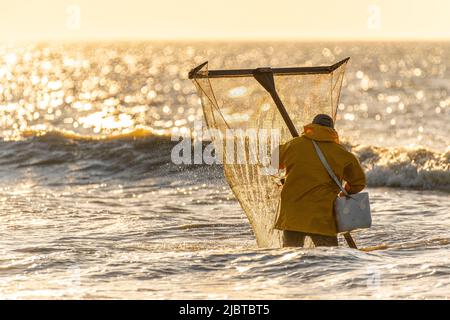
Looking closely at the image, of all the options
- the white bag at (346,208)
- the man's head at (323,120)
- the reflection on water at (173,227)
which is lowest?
the reflection on water at (173,227)

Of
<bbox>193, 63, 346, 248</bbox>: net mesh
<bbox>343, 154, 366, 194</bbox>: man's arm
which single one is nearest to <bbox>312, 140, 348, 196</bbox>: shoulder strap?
<bbox>343, 154, 366, 194</bbox>: man's arm

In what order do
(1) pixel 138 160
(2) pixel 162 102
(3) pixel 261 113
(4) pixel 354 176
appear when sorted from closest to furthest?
(4) pixel 354 176
(3) pixel 261 113
(1) pixel 138 160
(2) pixel 162 102

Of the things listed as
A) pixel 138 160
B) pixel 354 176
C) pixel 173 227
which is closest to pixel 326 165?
pixel 354 176

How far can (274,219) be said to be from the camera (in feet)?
35.1

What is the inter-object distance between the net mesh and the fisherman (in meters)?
1.11

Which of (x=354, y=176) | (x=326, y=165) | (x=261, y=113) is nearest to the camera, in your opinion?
(x=326, y=165)

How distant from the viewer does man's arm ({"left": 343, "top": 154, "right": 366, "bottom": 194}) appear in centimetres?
959

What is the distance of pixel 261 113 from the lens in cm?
1109

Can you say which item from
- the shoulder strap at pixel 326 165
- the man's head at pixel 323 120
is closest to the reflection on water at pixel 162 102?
the man's head at pixel 323 120

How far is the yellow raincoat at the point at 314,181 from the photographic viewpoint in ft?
31.3

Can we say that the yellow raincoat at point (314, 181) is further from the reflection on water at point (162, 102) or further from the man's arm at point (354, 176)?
the reflection on water at point (162, 102)

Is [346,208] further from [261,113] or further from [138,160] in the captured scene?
[138,160]

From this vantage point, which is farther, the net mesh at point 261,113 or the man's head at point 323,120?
the net mesh at point 261,113
